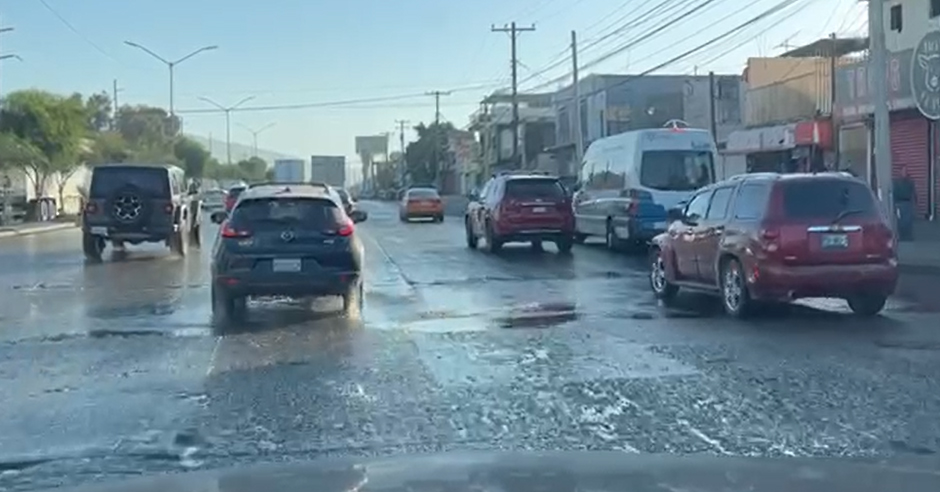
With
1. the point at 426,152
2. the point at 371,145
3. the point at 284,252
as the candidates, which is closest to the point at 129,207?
the point at 284,252

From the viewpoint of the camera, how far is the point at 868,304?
15594mm

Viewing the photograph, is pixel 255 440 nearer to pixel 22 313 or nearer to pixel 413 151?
pixel 22 313

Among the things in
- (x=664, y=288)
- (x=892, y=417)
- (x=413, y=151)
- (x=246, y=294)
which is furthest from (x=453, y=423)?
(x=413, y=151)

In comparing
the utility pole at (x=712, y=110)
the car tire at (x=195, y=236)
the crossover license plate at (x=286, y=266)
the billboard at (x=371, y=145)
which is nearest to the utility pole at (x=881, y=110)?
the crossover license plate at (x=286, y=266)

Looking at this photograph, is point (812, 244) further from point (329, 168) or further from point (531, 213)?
point (329, 168)

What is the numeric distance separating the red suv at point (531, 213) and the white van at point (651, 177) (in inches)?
46.1

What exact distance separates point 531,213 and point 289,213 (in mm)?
13363

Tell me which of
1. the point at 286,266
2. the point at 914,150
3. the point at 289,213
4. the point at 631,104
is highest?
the point at 631,104

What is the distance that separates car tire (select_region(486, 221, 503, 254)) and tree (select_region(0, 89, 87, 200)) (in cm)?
3651

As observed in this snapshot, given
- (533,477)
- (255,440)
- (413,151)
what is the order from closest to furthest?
(533,477) → (255,440) → (413,151)

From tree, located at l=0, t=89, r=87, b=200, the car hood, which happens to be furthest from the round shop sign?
tree, located at l=0, t=89, r=87, b=200

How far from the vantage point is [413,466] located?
518 cm

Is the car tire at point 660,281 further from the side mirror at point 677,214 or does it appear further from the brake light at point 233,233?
the brake light at point 233,233

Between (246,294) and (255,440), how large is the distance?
7.47 metres
